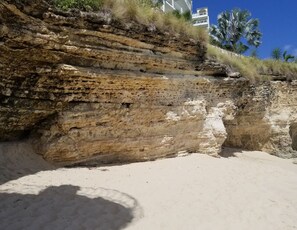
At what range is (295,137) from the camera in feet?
43.7

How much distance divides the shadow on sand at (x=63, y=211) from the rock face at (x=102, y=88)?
189 centimetres

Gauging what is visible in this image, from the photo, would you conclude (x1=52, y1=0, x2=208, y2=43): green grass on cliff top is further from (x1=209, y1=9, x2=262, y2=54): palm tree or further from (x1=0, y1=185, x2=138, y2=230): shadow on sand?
(x1=209, y1=9, x2=262, y2=54): palm tree

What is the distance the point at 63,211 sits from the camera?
3.95m

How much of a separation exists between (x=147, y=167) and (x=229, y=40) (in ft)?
73.9

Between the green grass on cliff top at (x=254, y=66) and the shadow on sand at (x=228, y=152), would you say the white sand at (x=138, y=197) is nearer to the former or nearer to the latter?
the shadow on sand at (x=228, y=152)

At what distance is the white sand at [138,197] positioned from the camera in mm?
3863

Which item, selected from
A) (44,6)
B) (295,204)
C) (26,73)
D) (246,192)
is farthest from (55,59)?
(295,204)

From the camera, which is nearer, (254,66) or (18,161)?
(18,161)

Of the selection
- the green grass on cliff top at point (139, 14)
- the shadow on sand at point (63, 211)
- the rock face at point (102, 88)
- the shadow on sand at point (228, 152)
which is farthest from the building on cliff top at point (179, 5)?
the shadow on sand at point (63, 211)

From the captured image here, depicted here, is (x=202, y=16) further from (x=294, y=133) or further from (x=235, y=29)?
(x=294, y=133)

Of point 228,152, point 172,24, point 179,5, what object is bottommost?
point 228,152

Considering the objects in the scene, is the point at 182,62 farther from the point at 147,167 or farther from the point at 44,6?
the point at 44,6

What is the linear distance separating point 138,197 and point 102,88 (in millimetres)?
2855

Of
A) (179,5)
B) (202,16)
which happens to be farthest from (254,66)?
(202,16)
